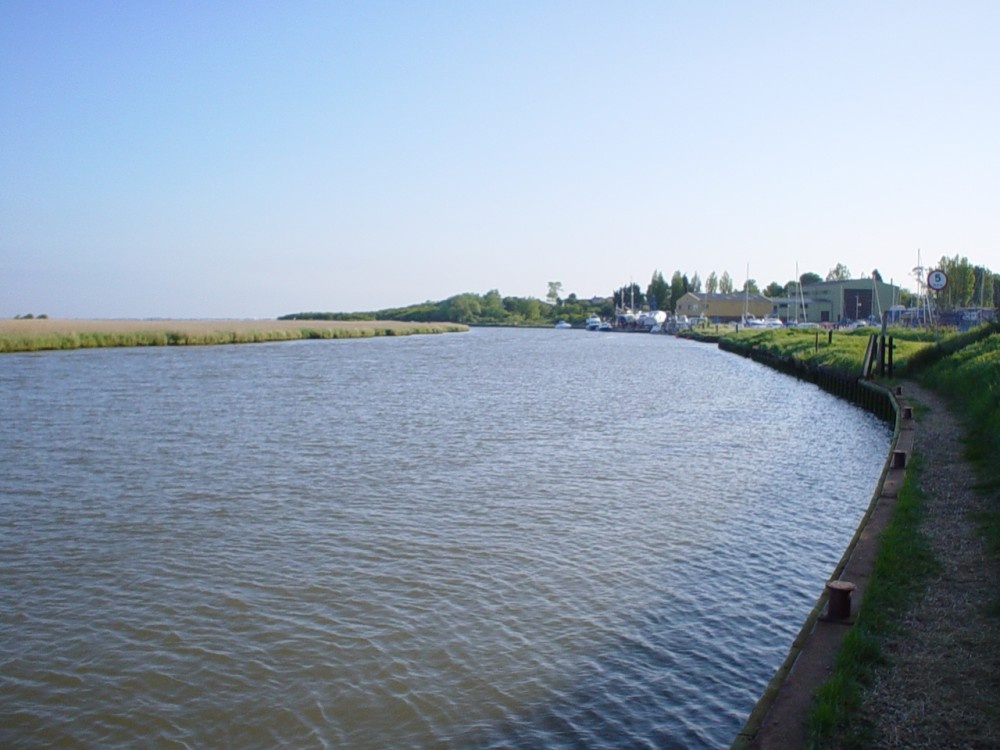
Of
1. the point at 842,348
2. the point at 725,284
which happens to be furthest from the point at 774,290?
the point at 842,348

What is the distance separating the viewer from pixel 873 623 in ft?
22.9

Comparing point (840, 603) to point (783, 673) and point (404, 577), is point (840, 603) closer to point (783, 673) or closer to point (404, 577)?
point (783, 673)

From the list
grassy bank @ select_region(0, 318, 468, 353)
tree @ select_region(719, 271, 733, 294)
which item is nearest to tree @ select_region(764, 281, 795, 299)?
tree @ select_region(719, 271, 733, 294)

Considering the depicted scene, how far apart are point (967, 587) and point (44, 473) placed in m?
14.5

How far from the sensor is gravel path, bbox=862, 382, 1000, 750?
17.7 ft

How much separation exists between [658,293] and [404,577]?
167m

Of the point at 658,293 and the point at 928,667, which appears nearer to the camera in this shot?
the point at 928,667

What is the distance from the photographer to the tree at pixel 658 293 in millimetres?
168875

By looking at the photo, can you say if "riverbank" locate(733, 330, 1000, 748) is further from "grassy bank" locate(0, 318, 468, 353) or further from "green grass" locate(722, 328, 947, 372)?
"grassy bank" locate(0, 318, 468, 353)

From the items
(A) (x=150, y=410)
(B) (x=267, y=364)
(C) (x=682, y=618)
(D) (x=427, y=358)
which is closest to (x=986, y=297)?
(D) (x=427, y=358)

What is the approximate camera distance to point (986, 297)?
10712 cm

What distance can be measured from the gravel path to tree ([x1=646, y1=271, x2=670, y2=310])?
160204mm

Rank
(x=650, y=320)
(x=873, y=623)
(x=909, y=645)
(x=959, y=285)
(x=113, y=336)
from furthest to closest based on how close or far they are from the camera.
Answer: (x=650, y=320) < (x=959, y=285) < (x=113, y=336) < (x=873, y=623) < (x=909, y=645)

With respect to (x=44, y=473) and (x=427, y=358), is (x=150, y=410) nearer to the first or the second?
(x=44, y=473)
